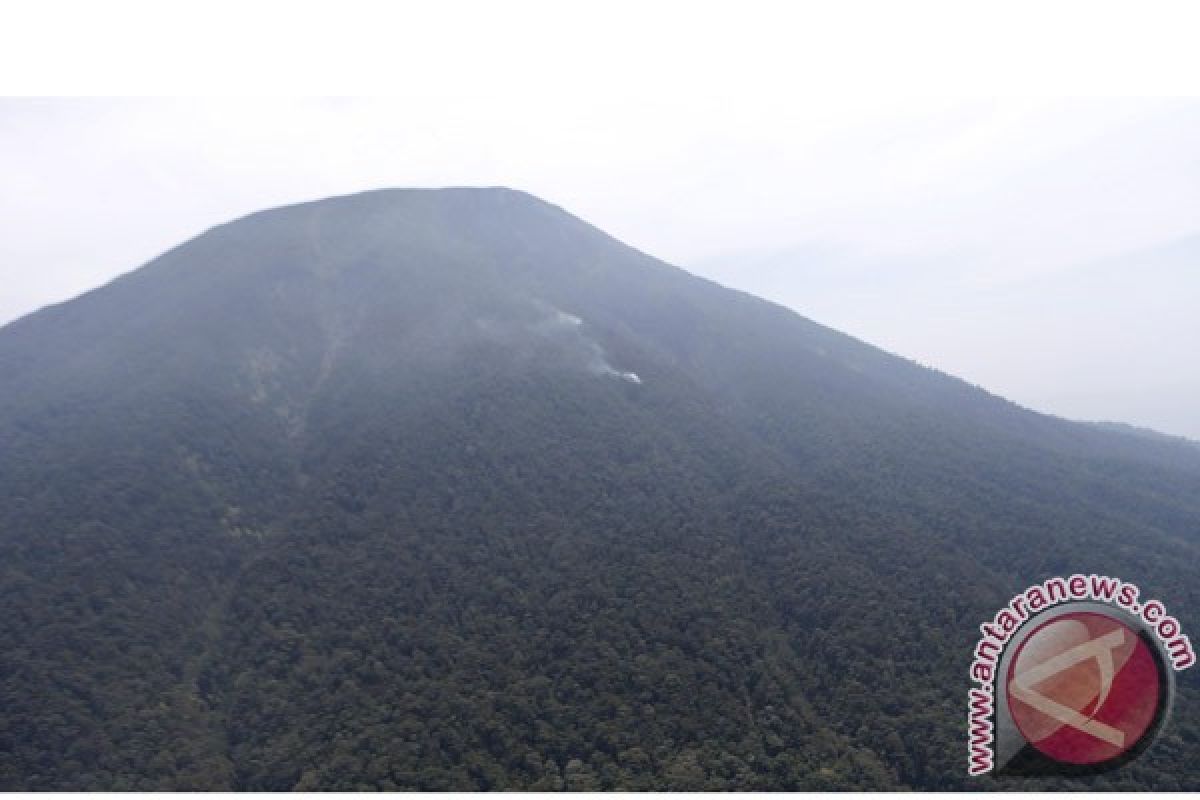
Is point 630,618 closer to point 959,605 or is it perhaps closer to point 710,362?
point 959,605

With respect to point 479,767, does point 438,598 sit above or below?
above

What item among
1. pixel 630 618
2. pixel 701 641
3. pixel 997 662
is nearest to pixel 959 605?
pixel 701 641

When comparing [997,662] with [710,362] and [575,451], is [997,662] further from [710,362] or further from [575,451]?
[710,362]

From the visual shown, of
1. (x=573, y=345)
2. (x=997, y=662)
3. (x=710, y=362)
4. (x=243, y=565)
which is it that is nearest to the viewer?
(x=997, y=662)

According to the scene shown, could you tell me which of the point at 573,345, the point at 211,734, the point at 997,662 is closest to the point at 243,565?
the point at 211,734

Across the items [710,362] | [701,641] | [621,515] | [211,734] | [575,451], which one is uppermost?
[710,362]

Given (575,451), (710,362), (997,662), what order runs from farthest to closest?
(710,362) < (575,451) < (997,662)

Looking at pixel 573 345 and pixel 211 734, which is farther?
pixel 573 345
